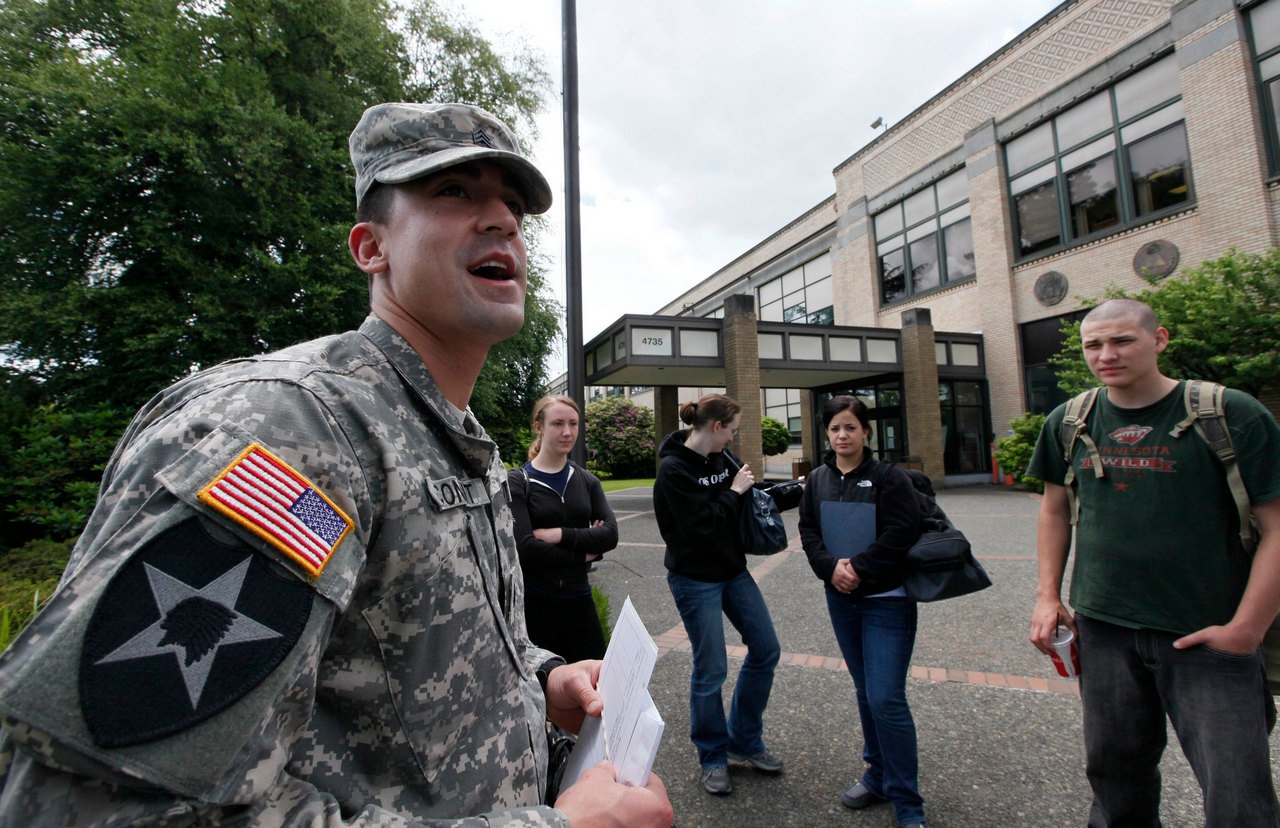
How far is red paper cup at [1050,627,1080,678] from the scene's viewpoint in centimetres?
244

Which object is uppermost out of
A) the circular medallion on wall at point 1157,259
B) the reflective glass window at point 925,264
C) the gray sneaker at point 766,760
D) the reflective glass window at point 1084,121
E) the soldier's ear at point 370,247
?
the reflective glass window at point 1084,121

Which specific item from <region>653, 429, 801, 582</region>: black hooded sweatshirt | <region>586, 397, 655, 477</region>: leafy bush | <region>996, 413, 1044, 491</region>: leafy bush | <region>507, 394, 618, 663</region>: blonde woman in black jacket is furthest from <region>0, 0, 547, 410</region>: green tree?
<region>586, 397, 655, 477</region>: leafy bush

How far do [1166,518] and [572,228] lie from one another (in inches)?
197

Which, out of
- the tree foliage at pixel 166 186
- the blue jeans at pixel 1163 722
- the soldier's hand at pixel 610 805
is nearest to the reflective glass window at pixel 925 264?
the tree foliage at pixel 166 186

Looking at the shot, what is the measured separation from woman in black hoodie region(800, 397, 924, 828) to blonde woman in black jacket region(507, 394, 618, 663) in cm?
131

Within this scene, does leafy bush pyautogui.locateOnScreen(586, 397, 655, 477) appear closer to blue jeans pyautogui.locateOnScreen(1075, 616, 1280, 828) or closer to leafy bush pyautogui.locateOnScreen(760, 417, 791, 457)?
leafy bush pyautogui.locateOnScreen(760, 417, 791, 457)

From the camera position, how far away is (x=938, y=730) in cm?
350

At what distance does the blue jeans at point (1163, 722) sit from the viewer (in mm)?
1942

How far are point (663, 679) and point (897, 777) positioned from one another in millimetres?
1966

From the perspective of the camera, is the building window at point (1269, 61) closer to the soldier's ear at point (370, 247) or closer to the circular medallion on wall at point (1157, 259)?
the circular medallion on wall at point (1157, 259)

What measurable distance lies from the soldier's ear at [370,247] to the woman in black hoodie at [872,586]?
103 inches

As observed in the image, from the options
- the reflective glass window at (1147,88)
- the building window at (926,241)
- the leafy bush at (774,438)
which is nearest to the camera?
the reflective glass window at (1147,88)

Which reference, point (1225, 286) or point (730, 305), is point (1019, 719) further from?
point (730, 305)

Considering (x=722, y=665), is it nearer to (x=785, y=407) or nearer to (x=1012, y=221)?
(x=1012, y=221)
